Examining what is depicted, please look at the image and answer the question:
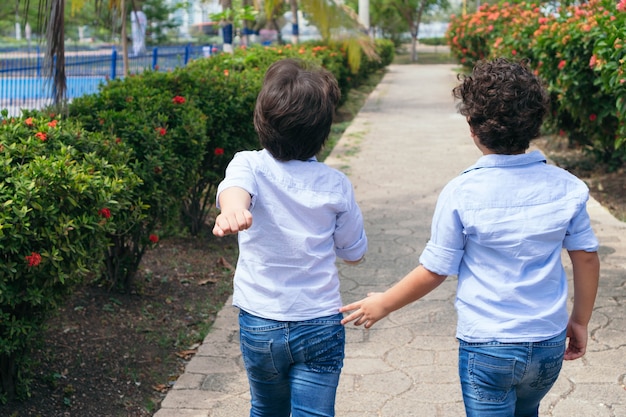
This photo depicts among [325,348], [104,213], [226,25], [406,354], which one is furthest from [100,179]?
[226,25]

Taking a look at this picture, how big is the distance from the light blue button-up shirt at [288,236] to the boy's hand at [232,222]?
0.76 feet

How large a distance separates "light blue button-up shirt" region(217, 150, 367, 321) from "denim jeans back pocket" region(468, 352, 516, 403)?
442 mm

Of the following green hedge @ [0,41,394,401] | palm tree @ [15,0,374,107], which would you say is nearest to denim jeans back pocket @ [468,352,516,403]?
green hedge @ [0,41,394,401]

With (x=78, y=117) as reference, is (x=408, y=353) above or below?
below

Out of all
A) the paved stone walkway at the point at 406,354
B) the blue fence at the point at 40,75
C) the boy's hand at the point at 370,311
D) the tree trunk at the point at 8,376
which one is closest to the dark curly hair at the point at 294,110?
the boy's hand at the point at 370,311

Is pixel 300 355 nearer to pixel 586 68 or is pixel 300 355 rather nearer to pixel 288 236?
pixel 288 236

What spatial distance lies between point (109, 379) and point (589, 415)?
85.4 inches

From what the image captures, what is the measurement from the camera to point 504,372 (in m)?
2.22

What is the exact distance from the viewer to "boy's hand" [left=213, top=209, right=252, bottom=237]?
2049 millimetres

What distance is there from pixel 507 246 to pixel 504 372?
0.34m

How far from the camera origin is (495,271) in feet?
7.33

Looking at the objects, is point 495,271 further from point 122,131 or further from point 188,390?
point 122,131

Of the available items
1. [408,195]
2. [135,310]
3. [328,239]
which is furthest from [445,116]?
[328,239]

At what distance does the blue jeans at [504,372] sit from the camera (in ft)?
7.27
